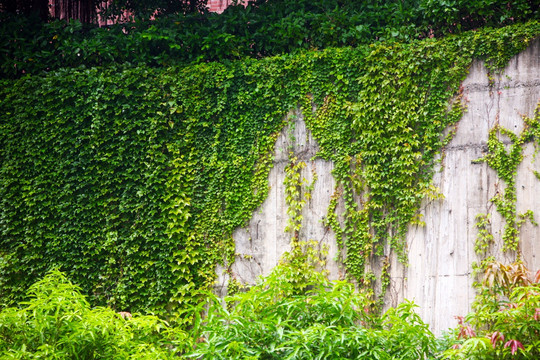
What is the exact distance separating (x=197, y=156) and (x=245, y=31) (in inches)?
62.3

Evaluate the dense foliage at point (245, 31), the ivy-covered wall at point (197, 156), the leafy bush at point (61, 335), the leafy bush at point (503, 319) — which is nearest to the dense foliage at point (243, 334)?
the leafy bush at point (61, 335)

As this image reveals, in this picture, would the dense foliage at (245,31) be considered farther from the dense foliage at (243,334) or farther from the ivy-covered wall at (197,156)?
the dense foliage at (243,334)

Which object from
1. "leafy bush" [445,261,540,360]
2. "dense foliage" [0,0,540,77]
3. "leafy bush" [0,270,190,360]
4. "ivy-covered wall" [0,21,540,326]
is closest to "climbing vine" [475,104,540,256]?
"leafy bush" [445,261,540,360]

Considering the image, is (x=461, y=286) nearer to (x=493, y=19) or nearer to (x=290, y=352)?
(x=290, y=352)

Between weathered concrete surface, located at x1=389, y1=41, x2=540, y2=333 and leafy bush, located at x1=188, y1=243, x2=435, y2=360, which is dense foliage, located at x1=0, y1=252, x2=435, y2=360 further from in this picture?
weathered concrete surface, located at x1=389, y1=41, x2=540, y2=333

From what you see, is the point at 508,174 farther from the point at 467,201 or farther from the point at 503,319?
the point at 503,319

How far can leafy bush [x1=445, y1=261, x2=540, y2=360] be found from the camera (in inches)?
159

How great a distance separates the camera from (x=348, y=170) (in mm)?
5531

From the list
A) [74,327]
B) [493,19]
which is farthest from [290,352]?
[493,19]

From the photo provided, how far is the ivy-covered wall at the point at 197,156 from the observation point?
17.4ft

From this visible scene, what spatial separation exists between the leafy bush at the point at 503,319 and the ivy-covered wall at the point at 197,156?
84cm

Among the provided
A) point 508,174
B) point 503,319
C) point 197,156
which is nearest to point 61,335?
point 197,156

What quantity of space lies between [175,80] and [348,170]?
2.27 m

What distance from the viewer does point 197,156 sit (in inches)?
235
